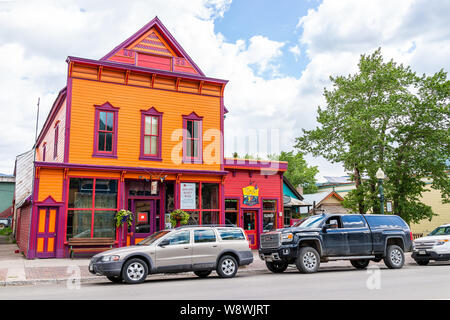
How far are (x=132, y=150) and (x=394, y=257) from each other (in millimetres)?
12387

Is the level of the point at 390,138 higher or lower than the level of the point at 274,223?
higher

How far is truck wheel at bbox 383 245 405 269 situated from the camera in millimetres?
15383

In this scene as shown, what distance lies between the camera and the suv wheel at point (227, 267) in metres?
13.4

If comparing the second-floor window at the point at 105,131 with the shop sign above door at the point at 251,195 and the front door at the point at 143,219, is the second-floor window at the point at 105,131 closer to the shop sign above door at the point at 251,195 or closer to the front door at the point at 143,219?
the front door at the point at 143,219

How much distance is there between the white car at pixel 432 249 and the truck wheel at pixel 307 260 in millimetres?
5253

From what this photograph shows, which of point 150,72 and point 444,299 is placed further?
point 150,72

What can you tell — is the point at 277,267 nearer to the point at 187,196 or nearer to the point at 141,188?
the point at 187,196

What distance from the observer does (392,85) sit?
2720 centimetres

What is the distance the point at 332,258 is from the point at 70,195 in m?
11.4

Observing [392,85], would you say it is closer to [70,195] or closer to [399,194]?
[399,194]

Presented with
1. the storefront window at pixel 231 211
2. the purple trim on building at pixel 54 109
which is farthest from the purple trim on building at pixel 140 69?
the storefront window at pixel 231 211

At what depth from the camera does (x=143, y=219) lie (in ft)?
66.1

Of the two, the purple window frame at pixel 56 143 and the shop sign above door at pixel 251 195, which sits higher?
the purple window frame at pixel 56 143

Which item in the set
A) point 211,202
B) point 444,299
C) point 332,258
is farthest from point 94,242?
point 444,299
